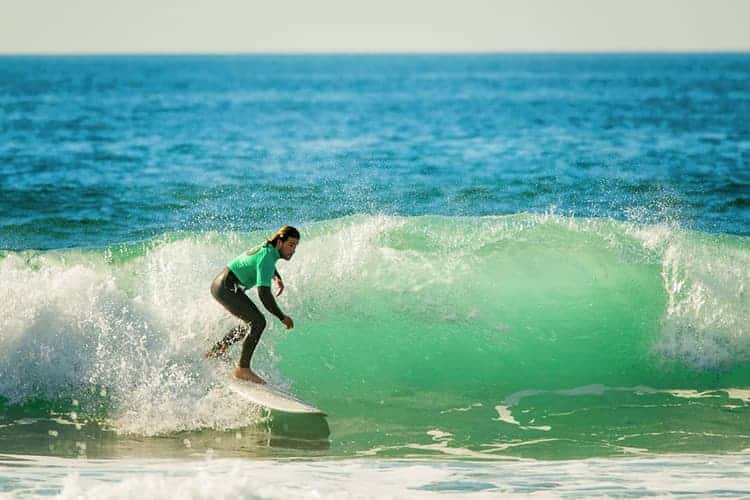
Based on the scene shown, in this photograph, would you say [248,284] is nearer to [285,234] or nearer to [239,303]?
[239,303]

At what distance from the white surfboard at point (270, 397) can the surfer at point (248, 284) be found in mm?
70

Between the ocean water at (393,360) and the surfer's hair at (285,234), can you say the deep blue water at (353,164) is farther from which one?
the surfer's hair at (285,234)

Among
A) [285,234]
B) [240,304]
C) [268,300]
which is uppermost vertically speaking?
[285,234]

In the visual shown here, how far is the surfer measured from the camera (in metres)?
9.09

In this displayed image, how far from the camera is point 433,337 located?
11930mm

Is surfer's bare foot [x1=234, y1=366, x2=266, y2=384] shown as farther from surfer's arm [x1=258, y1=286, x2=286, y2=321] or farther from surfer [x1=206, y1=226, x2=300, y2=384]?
surfer's arm [x1=258, y1=286, x2=286, y2=321]

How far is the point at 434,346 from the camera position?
38.7ft

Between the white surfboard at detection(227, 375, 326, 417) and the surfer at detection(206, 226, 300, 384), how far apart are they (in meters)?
0.07

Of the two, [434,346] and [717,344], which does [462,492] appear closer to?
[434,346]

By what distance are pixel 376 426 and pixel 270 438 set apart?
1.13 m

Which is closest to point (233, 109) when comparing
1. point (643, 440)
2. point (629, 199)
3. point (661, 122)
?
point (661, 122)

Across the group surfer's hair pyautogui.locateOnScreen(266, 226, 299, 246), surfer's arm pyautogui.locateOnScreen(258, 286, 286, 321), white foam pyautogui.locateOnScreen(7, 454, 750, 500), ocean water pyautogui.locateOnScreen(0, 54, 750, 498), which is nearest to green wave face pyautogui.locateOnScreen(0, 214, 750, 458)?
ocean water pyautogui.locateOnScreen(0, 54, 750, 498)

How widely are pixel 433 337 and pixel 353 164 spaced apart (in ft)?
72.2

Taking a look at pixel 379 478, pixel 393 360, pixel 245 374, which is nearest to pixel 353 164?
pixel 393 360
